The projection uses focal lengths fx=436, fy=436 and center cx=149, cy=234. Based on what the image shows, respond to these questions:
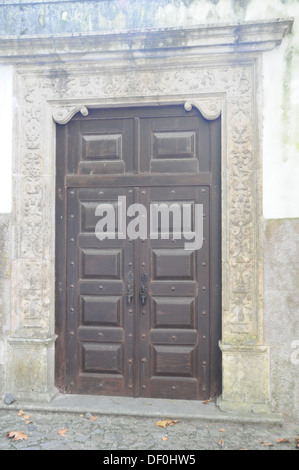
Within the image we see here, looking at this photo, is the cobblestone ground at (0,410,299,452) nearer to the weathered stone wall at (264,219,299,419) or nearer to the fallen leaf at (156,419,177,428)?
the fallen leaf at (156,419,177,428)

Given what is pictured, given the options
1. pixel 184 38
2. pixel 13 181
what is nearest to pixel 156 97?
pixel 184 38

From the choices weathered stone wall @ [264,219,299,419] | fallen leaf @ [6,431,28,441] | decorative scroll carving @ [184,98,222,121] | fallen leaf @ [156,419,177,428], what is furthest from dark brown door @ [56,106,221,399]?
fallen leaf @ [6,431,28,441]

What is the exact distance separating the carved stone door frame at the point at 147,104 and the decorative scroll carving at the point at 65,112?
0.01 m

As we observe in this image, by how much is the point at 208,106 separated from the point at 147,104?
0.62 meters

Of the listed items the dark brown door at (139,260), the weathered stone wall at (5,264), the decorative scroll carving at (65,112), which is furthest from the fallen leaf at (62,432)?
the decorative scroll carving at (65,112)

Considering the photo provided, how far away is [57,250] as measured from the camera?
4.59 m

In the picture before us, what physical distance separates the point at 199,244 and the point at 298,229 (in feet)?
3.14

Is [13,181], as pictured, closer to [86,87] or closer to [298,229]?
[86,87]

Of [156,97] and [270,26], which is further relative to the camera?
[156,97]

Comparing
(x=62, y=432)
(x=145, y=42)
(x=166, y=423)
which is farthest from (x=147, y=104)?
(x=62, y=432)

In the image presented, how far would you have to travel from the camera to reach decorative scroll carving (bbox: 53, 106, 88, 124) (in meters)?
4.48

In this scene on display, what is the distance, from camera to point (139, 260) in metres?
4.47

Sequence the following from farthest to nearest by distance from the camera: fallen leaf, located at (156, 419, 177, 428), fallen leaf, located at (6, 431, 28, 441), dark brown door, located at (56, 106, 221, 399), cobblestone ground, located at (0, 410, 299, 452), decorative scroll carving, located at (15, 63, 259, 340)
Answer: dark brown door, located at (56, 106, 221, 399)
decorative scroll carving, located at (15, 63, 259, 340)
fallen leaf, located at (156, 419, 177, 428)
fallen leaf, located at (6, 431, 28, 441)
cobblestone ground, located at (0, 410, 299, 452)

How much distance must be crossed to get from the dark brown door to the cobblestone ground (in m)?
0.47
